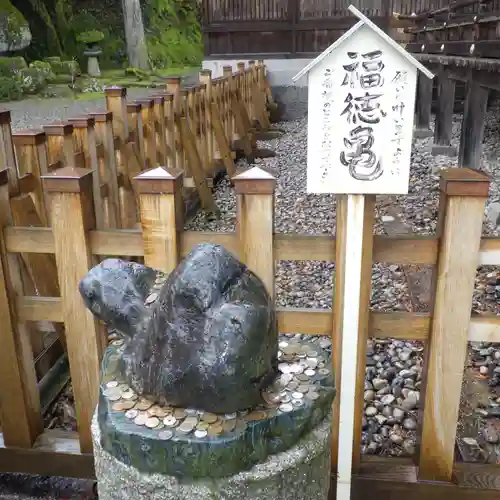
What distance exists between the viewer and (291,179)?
25.7 feet

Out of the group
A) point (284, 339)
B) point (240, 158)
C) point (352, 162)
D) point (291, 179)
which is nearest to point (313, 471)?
point (284, 339)

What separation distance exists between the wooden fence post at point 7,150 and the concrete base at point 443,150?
772cm

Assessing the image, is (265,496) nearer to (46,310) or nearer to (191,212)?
(46,310)

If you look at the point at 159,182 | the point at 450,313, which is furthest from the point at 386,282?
the point at 159,182

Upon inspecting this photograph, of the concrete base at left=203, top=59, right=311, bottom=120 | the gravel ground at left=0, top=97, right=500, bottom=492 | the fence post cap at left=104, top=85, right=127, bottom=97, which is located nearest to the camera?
the gravel ground at left=0, top=97, right=500, bottom=492

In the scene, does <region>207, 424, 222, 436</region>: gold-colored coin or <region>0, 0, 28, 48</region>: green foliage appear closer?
<region>207, 424, 222, 436</region>: gold-colored coin

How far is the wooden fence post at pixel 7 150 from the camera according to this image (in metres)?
2.66

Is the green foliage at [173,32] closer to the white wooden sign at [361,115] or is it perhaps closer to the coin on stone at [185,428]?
the white wooden sign at [361,115]

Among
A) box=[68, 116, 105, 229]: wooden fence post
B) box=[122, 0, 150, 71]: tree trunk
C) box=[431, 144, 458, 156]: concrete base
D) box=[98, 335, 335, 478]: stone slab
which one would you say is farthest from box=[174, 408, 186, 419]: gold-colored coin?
box=[122, 0, 150, 71]: tree trunk

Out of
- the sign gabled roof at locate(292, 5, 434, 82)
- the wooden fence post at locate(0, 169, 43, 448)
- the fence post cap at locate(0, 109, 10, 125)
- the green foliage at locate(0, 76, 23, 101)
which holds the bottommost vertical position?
the wooden fence post at locate(0, 169, 43, 448)

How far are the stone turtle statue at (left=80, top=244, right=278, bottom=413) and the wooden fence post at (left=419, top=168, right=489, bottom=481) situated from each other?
75cm

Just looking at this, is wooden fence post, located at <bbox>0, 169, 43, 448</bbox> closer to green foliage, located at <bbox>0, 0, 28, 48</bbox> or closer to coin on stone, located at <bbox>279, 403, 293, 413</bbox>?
coin on stone, located at <bbox>279, 403, 293, 413</bbox>

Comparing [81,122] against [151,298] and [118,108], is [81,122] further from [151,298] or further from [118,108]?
[151,298]

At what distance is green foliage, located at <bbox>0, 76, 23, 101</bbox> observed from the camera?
37.5 ft
